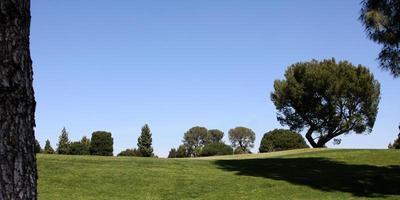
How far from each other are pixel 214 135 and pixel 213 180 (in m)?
92.7

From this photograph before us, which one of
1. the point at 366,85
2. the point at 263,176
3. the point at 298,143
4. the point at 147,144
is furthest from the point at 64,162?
the point at 147,144

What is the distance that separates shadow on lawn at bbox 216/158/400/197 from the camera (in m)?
16.8

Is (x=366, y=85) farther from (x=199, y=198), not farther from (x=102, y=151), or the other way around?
(x=199, y=198)

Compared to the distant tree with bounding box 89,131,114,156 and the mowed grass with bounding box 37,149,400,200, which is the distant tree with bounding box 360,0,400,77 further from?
the distant tree with bounding box 89,131,114,156

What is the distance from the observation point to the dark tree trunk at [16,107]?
301 centimetres

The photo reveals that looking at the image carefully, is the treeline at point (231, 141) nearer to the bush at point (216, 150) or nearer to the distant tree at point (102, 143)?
the bush at point (216, 150)

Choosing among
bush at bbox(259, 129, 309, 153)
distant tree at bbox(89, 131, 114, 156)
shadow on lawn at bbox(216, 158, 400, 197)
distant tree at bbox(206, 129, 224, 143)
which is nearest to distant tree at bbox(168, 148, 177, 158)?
distant tree at bbox(206, 129, 224, 143)

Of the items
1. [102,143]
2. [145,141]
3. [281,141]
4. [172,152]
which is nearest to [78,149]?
[102,143]

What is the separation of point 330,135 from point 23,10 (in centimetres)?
5483

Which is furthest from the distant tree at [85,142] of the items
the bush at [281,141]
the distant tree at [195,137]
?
the distant tree at [195,137]

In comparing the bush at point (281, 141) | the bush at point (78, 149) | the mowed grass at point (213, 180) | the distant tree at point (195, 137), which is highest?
the distant tree at point (195, 137)

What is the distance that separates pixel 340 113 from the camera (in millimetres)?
54781

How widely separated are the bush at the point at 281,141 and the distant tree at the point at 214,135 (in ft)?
175

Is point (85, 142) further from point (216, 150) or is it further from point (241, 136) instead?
point (241, 136)
